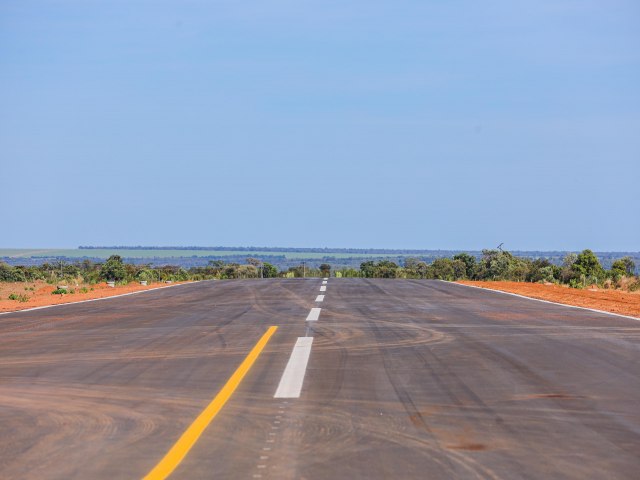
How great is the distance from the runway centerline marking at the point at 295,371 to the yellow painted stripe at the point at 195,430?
0.48m

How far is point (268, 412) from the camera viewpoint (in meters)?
7.18

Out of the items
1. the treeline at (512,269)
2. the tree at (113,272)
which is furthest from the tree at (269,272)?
the tree at (113,272)

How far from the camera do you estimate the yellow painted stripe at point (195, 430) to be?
545 centimetres

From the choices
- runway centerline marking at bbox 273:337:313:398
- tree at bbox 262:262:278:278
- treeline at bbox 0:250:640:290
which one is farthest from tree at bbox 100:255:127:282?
runway centerline marking at bbox 273:337:313:398

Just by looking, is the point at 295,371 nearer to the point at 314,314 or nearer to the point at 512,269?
the point at 314,314

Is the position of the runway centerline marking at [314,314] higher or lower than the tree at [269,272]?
higher

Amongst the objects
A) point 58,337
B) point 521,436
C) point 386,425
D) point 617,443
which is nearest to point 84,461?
point 386,425

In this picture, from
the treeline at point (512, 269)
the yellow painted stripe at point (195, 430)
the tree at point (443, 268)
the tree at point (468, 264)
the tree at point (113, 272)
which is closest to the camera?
the yellow painted stripe at point (195, 430)

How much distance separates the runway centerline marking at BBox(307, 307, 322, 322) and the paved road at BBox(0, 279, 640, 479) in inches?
33.9

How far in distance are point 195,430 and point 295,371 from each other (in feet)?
9.67

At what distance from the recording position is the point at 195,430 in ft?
21.5

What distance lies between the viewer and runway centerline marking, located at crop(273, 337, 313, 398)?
812cm

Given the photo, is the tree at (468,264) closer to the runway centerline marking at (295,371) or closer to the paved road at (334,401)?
the paved road at (334,401)

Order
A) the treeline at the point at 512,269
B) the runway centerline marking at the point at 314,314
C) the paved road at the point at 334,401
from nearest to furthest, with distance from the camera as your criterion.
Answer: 1. the paved road at the point at 334,401
2. the runway centerline marking at the point at 314,314
3. the treeline at the point at 512,269
